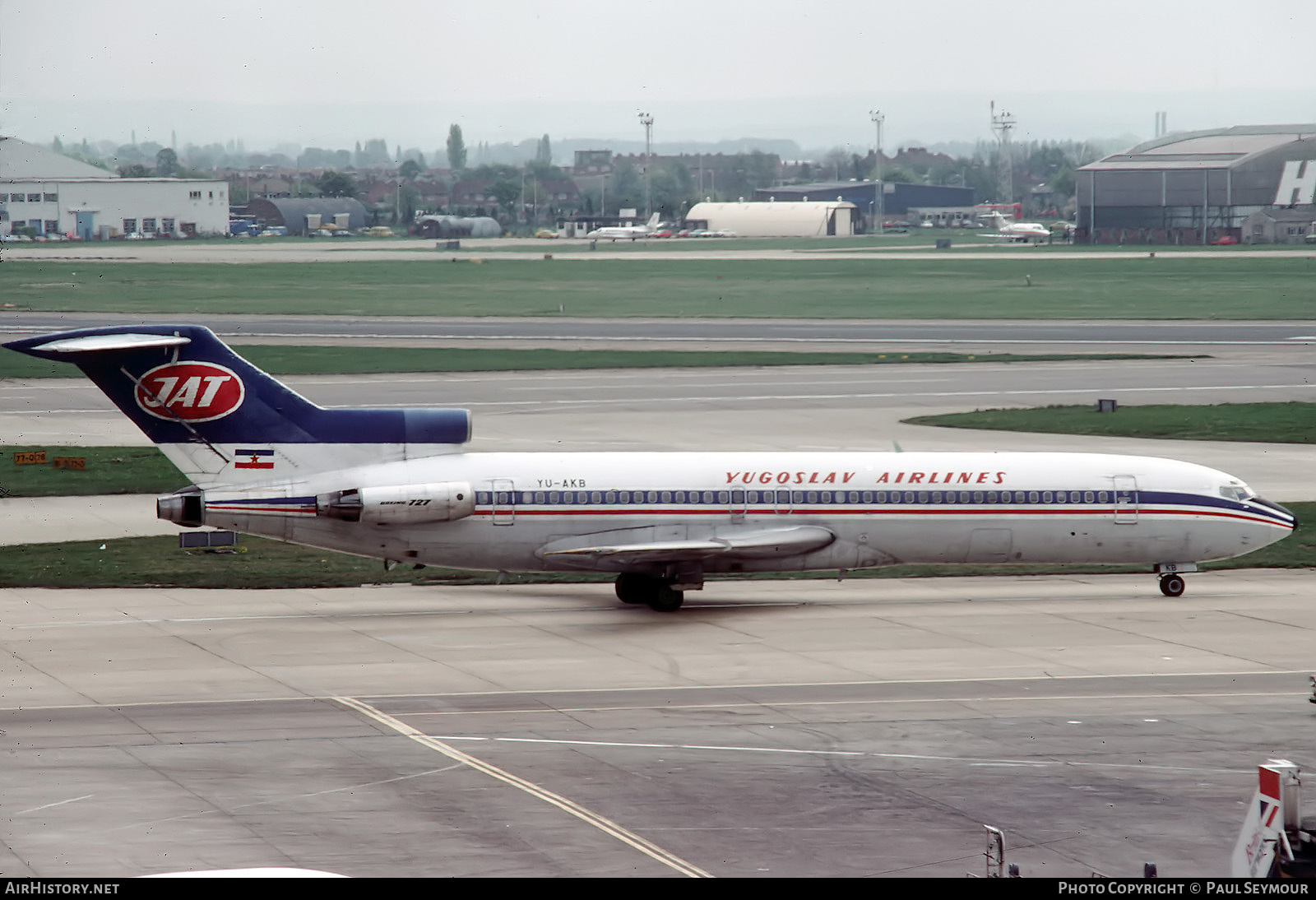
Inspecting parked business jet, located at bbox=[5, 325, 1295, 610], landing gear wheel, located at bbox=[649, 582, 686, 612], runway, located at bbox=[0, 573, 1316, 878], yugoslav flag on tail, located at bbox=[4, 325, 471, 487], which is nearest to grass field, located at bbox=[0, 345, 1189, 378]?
runway, located at bbox=[0, 573, 1316, 878]

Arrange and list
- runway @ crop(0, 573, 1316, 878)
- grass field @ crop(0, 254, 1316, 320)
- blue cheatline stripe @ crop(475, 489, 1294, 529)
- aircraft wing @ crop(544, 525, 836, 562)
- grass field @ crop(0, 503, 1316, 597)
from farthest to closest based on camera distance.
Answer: grass field @ crop(0, 254, 1316, 320)
grass field @ crop(0, 503, 1316, 597)
blue cheatline stripe @ crop(475, 489, 1294, 529)
aircraft wing @ crop(544, 525, 836, 562)
runway @ crop(0, 573, 1316, 878)

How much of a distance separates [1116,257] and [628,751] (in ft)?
487

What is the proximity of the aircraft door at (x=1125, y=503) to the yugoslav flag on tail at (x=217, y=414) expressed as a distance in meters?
16.1

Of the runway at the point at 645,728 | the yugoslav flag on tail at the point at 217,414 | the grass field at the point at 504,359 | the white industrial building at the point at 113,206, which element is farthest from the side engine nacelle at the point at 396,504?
the white industrial building at the point at 113,206

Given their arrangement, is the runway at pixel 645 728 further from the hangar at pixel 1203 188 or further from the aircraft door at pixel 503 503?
the hangar at pixel 1203 188

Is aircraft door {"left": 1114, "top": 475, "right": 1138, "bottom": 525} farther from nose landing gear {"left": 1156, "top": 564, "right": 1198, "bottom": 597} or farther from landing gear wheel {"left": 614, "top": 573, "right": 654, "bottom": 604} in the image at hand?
landing gear wheel {"left": 614, "top": 573, "right": 654, "bottom": 604}

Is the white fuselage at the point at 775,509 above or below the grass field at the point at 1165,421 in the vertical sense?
above

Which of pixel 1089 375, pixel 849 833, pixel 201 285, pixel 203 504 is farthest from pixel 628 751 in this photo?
pixel 201 285

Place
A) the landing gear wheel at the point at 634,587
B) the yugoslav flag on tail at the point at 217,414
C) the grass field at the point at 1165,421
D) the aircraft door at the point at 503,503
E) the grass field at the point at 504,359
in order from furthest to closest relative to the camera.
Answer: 1. the grass field at the point at 504,359
2. the grass field at the point at 1165,421
3. the landing gear wheel at the point at 634,587
4. the aircraft door at the point at 503,503
5. the yugoslav flag on tail at the point at 217,414

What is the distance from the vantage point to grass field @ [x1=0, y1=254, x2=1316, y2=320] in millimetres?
114250

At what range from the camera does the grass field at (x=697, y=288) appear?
375 feet

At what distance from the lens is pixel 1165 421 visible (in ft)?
205

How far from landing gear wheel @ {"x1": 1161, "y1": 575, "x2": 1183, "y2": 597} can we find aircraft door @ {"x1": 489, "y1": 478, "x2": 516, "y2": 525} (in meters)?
15.2

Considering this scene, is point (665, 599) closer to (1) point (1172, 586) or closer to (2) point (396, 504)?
(2) point (396, 504)
